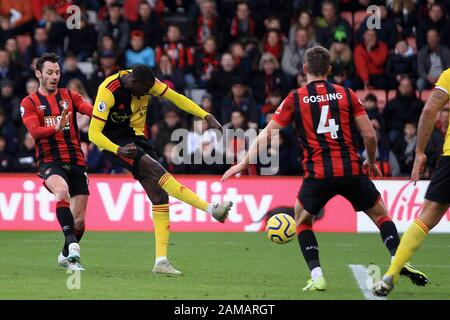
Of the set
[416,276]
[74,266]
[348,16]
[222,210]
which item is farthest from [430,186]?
[348,16]

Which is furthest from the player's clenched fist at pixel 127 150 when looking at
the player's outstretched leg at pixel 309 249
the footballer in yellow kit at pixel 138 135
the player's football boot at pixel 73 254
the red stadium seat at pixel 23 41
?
the red stadium seat at pixel 23 41

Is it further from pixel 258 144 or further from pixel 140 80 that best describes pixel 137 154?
pixel 258 144

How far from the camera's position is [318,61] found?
9383 millimetres

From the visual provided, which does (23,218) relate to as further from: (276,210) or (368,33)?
(368,33)

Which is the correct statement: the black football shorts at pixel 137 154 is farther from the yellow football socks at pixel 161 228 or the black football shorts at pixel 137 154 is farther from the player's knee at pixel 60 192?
the player's knee at pixel 60 192

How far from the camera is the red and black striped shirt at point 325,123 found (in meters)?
9.40

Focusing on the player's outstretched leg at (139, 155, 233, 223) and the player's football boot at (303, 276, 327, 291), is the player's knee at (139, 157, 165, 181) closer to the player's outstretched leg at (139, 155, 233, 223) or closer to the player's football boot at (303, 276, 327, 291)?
the player's outstretched leg at (139, 155, 233, 223)

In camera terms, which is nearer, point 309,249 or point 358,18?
point 309,249

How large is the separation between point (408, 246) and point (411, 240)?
0.06 metres

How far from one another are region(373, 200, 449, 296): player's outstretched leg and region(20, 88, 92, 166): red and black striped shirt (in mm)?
4189

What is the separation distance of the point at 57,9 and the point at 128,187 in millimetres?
6083

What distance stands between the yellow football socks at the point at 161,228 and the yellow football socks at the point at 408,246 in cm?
306

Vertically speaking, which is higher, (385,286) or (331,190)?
(331,190)

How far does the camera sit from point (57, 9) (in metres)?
21.9
